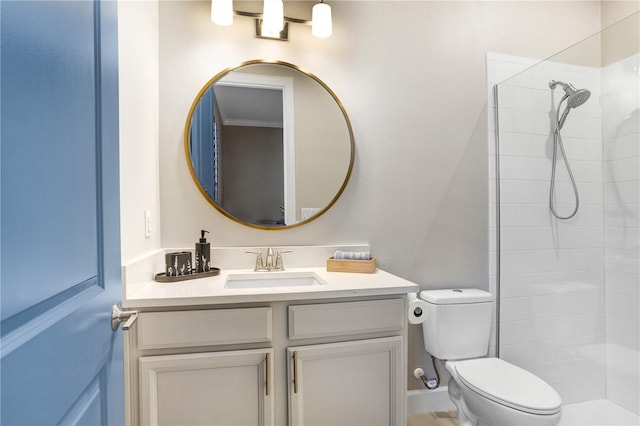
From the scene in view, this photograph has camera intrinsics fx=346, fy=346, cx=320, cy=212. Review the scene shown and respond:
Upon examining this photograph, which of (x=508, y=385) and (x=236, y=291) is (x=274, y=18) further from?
(x=508, y=385)

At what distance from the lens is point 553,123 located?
5.93 feet

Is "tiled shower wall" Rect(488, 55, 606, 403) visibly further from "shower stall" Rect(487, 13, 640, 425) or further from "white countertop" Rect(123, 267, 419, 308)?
"white countertop" Rect(123, 267, 419, 308)

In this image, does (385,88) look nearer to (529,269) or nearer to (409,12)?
(409,12)

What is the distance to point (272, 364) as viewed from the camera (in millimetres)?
1286

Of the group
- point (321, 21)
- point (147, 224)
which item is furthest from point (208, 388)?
point (321, 21)

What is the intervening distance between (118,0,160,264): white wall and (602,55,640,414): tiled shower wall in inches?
81.0

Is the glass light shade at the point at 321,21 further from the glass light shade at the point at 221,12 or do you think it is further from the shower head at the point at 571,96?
the shower head at the point at 571,96

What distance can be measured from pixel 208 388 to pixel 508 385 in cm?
124

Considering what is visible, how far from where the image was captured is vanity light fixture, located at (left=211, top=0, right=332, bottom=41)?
167cm

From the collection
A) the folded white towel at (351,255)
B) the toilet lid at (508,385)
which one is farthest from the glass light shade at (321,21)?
the toilet lid at (508,385)

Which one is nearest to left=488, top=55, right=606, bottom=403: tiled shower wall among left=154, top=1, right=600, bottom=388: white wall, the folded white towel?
left=154, top=1, right=600, bottom=388: white wall

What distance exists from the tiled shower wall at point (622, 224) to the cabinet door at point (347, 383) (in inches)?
43.1

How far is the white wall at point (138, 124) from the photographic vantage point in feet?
4.00

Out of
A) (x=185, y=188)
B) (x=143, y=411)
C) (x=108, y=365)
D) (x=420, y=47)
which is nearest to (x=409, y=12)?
(x=420, y=47)
